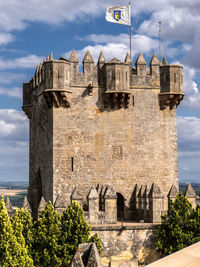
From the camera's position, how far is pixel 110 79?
3488cm

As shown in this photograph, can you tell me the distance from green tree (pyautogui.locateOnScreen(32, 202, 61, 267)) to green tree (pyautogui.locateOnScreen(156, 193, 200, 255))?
24.0ft

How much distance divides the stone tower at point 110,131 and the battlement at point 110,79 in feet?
0.26

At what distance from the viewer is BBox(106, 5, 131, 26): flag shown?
121ft

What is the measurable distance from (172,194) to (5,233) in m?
15.6

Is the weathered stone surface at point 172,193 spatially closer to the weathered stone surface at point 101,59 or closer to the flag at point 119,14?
the weathered stone surface at point 101,59

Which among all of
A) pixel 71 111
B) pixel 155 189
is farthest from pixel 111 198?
pixel 71 111

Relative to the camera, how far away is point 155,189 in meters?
32.7

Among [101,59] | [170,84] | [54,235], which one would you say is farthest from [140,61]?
[54,235]

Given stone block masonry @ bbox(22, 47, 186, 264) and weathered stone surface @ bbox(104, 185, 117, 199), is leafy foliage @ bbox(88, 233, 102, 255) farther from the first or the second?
stone block masonry @ bbox(22, 47, 186, 264)

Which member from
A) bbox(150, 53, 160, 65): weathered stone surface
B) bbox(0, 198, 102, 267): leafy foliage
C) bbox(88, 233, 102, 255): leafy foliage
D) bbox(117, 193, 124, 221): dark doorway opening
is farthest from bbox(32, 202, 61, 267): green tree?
bbox(150, 53, 160, 65): weathered stone surface

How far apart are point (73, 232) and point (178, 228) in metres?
7.20

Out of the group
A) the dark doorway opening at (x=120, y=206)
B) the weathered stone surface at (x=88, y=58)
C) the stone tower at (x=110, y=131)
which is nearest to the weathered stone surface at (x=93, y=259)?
the stone tower at (x=110, y=131)

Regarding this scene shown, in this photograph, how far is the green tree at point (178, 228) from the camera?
2964 centimetres

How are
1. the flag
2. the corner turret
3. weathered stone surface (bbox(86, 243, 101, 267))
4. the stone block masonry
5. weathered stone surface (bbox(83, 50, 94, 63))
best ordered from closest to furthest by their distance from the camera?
weathered stone surface (bbox(86, 243, 101, 267)), the stone block masonry, weathered stone surface (bbox(83, 50, 94, 63)), the corner turret, the flag
